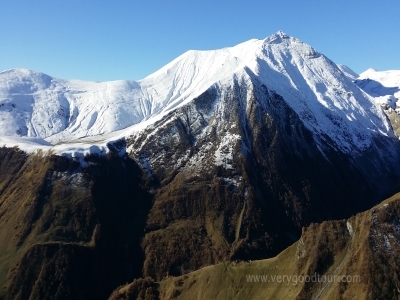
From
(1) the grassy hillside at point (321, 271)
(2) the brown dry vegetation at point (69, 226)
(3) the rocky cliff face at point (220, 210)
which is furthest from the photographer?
(3) the rocky cliff face at point (220, 210)

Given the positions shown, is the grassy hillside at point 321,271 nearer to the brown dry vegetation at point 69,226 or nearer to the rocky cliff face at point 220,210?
the brown dry vegetation at point 69,226

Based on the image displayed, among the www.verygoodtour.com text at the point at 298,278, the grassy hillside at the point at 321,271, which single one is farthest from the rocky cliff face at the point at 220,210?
the www.verygoodtour.com text at the point at 298,278

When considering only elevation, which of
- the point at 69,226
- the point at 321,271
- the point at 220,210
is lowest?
the point at 321,271

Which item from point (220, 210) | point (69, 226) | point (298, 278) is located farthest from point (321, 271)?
point (69, 226)

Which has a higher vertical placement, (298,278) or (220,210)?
(220,210)

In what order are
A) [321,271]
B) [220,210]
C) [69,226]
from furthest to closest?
[220,210] < [69,226] < [321,271]

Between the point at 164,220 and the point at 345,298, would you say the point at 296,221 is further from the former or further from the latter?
the point at 345,298

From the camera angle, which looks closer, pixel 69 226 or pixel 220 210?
pixel 69 226

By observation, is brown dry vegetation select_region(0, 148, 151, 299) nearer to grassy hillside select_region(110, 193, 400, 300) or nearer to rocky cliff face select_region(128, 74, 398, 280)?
rocky cliff face select_region(128, 74, 398, 280)

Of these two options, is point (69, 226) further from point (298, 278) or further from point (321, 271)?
point (321, 271)

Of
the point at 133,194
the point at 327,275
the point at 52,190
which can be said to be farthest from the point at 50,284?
the point at 327,275

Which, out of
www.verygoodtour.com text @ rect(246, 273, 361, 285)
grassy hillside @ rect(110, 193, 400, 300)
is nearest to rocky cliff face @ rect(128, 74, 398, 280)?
grassy hillside @ rect(110, 193, 400, 300)
